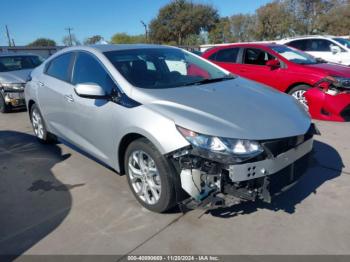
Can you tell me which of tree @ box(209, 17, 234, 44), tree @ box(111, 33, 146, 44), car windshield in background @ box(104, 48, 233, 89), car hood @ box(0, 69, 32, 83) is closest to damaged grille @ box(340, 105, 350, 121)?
car windshield in background @ box(104, 48, 233, 89)

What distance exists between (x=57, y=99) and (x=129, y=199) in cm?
175

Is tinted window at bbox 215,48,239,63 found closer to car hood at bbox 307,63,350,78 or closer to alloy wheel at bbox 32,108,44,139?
car hood at bbox 307,63,350,78

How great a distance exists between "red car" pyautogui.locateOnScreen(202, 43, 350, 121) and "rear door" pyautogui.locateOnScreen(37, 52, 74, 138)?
4209 millimetres

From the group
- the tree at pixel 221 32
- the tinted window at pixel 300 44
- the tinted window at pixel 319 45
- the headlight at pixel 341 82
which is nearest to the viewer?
the headlight at pixel 341 82

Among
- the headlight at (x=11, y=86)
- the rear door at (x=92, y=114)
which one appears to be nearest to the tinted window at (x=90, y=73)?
the rear door at (x=92, y=114)

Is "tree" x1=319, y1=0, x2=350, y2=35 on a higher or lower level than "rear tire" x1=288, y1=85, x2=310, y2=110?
higher

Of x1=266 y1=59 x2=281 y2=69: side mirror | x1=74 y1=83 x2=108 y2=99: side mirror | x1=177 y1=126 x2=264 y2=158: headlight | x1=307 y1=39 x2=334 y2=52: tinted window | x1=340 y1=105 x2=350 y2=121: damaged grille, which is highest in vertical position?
x1=307 y1=39 x2=334 y2=52: tinted window

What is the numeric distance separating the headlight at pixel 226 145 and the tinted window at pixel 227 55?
5.44m

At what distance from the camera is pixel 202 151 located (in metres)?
2.51

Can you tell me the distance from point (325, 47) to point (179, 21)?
42.8 metres

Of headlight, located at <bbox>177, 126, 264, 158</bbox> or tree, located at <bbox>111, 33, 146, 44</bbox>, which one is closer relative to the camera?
headlight, located at <bbox>177, 126, 264, 158</bbox>

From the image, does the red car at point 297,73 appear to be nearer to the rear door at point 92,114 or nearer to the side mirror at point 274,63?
the side mirror at point 274,63

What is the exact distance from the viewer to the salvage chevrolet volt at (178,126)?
254 centimetres

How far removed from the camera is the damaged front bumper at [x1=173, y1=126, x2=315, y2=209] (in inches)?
98.3
